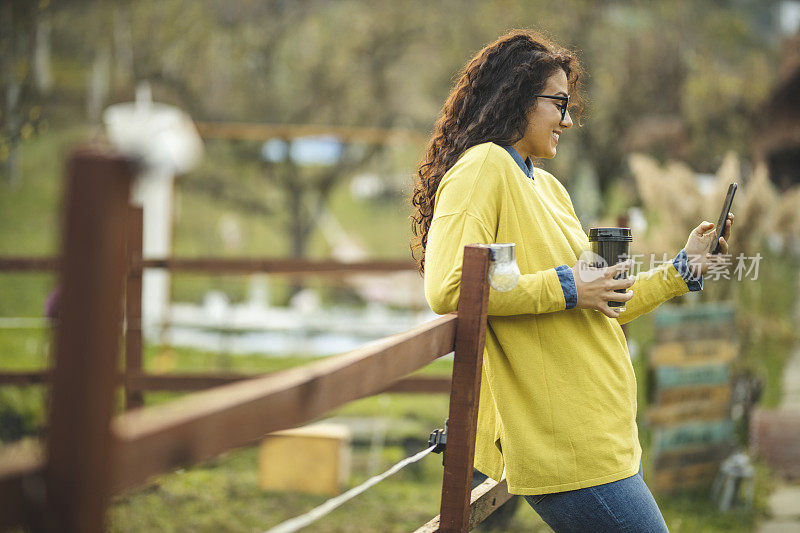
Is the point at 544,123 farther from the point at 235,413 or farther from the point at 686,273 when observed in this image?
the point at 235,413

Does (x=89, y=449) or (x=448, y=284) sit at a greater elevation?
(x=448, y=284)

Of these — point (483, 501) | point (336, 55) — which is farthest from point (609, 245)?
point (336, 55)

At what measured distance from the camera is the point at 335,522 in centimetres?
417

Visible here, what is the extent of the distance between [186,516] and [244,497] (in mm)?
428

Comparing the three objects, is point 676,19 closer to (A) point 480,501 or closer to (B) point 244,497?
(B) point 244,497

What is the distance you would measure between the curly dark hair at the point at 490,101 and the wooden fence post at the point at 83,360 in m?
1.06

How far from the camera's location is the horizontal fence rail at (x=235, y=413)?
0.81 m

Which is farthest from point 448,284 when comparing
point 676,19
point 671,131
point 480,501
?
point 676,19

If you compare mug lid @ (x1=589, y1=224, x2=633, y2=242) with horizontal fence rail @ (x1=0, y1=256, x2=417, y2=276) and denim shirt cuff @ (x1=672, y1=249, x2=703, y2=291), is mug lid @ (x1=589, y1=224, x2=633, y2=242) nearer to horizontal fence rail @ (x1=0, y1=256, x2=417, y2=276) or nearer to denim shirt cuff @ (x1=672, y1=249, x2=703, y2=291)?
denim shirt cuff @ (x1=672, y1=249, x2=703, y2=291)

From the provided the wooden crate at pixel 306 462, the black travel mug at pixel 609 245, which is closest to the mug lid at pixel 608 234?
the black travel mug at pixel 609 245

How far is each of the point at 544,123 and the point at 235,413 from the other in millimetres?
1022

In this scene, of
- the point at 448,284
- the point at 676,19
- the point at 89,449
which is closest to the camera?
the point at 89,449

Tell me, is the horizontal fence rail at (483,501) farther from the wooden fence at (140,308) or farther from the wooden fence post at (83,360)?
the wooden fence at (140,308)

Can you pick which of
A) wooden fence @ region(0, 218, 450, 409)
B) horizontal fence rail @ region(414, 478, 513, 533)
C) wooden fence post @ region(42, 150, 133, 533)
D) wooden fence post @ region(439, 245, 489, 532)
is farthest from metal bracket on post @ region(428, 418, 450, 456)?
wooden fence @ region(0, 218, 450, 409)
